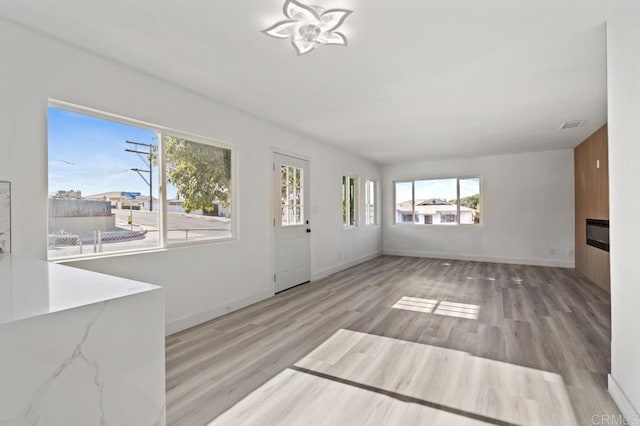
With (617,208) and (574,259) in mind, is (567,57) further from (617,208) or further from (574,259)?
(574,259)

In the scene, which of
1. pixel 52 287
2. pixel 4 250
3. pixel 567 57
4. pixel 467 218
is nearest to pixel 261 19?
pixel 52 287

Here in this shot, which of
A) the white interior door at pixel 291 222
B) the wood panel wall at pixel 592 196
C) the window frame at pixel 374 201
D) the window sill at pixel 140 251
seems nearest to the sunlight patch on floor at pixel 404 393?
the window sill at pixel 140 251

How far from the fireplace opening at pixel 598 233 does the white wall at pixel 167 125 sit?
4256 mm

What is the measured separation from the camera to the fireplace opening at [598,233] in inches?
183

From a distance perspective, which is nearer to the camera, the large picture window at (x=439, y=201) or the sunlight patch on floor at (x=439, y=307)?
the sunlight patch on floor at (x=439, y=307)

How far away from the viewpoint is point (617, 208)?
203cm

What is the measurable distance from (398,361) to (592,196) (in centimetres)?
503

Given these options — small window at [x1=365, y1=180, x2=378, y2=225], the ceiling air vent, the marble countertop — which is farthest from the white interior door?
the ceiling air vent

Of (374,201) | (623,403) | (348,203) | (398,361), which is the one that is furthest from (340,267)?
(623,403)

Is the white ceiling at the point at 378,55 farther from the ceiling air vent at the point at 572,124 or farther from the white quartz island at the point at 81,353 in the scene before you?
the white quartz island at the point at 81,353

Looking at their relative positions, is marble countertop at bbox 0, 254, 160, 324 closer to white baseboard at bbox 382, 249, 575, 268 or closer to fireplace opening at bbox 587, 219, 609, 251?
fireplace opening at bbox 587, 219, 609, 251

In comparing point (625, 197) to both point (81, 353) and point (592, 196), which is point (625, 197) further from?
point (592, 196)

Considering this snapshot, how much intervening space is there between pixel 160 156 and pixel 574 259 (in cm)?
770

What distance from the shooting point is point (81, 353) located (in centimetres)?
76
